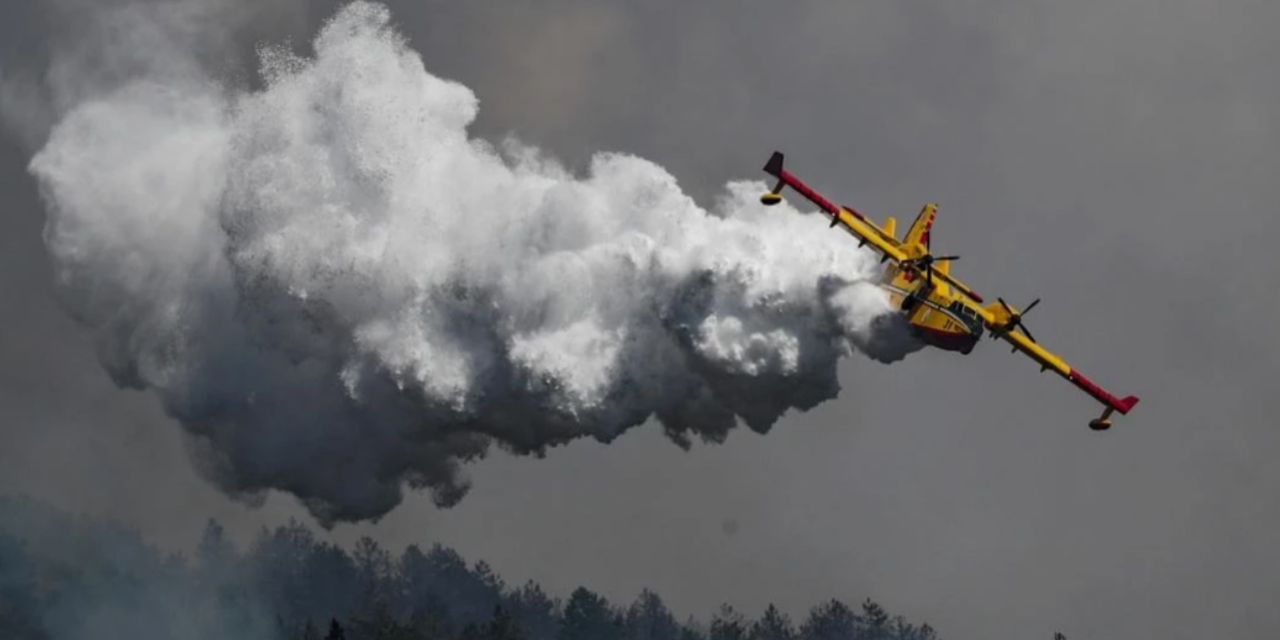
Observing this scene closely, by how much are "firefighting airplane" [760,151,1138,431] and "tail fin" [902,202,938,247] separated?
767 cm

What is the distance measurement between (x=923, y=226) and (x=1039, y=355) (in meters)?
11.8

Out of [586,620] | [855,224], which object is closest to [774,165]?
[855,224]

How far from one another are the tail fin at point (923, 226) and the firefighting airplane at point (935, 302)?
7.67 meters

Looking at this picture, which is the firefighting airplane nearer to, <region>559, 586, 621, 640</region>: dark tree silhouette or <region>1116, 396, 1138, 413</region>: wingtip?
<region>1116, 396, 1138, 413</region>: wingtip

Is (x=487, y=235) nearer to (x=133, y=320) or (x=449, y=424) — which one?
(x=449, y=424)

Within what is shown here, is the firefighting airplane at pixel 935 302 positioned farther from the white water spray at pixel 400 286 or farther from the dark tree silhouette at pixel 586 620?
the dark tree silhouette at pixel 586 620

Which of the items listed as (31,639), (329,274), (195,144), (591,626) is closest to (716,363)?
(329,274)

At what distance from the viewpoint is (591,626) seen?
148m

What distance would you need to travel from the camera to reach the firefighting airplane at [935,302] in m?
70.3

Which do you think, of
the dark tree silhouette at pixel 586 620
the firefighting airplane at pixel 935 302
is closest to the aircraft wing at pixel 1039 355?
the firefighting airplane at pixel 935 302

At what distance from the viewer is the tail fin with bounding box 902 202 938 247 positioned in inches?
3406

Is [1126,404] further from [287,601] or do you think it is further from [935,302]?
[287,601]

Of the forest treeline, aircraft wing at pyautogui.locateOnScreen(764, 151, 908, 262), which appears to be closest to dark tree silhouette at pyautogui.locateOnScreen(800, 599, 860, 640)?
the forest treeline

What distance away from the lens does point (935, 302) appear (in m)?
70.6
